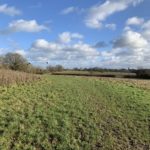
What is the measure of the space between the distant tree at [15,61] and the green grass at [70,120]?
95.4ft

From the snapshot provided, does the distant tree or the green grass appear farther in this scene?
the distant tree

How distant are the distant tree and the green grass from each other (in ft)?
95.4

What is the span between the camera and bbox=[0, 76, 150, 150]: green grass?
515 inches

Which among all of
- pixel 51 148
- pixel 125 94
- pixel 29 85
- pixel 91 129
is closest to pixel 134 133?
pixel 91 129

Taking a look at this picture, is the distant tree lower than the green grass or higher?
higher

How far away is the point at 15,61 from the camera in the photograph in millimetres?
50781

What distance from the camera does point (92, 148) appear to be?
42.7ft

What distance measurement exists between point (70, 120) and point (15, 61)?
3686cm

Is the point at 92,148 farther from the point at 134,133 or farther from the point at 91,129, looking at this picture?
the point at 134,133

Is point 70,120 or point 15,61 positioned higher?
point 15,61

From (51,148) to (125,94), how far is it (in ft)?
37.6

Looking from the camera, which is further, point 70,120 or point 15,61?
point 15,61

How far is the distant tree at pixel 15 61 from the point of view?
50.3 m

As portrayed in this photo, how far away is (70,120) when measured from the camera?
15391mm
